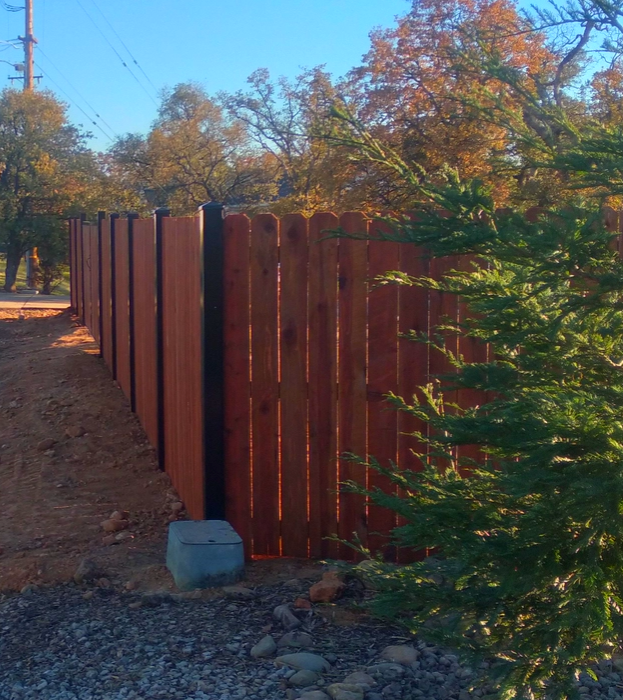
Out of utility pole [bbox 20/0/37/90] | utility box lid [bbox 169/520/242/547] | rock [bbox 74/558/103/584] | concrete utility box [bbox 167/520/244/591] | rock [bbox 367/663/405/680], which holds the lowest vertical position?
rock [bbox 74/558/103/584]

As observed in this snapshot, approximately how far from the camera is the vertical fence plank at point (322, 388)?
194 inches

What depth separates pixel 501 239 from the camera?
2.80 metres

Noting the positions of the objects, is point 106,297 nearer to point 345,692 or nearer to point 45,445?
point 45,445

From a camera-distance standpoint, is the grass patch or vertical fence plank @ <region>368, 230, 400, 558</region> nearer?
vertical fence plank @ <region>368, 230, 400, 558</region>

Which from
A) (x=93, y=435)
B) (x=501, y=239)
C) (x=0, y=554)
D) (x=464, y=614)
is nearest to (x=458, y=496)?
(x=464, y=614)

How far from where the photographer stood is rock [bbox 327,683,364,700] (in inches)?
132

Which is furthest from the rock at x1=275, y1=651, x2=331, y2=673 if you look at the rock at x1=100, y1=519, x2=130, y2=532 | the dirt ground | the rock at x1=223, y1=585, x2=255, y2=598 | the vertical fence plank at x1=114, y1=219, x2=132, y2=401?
the vertical fence plank at x1=114, y1=219, x2=132, y2=401

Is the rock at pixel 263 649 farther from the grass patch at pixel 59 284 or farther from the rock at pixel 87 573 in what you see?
the grass patch at pixel 59 284

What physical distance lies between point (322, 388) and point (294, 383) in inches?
6.5

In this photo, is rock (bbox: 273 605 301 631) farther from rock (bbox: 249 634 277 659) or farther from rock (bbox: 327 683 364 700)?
rock (bbox: 327 683 364 700)

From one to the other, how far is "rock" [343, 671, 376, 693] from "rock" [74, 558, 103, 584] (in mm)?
1866

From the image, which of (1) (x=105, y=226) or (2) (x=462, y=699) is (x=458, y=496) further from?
(1) (x=105, y=226)

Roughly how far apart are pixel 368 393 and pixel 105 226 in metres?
6.97

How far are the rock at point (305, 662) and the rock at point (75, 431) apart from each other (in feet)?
14.6
